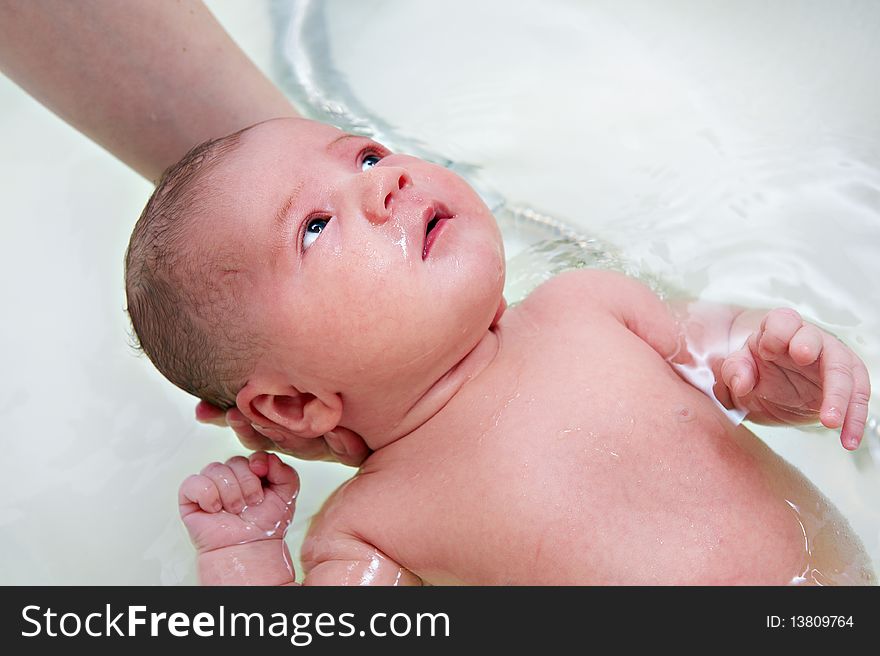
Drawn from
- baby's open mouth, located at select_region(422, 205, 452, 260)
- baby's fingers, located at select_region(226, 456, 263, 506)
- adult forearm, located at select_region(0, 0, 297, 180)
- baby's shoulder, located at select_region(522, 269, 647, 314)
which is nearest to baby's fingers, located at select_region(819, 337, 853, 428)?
baby's shoulder, located at select_region(522, 269, 647, 314)

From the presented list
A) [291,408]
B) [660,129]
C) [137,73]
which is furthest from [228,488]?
[660,129]

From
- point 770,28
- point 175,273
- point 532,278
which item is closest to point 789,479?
point 532,278

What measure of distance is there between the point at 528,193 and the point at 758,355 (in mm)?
710

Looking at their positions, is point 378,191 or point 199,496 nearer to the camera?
point 378,191

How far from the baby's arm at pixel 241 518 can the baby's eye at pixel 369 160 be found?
36 centimetres

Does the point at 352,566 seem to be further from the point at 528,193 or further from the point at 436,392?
the point at 528,193

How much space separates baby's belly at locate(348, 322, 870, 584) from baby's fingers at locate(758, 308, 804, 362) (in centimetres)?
12

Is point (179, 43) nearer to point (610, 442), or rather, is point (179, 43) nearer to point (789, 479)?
point (610, 442)

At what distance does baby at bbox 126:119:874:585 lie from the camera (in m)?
0.99

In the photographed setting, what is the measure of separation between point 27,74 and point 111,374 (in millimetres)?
459

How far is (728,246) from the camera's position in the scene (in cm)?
146

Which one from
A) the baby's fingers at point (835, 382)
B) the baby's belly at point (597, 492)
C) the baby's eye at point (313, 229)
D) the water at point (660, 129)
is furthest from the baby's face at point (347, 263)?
the water at point (660, 129)

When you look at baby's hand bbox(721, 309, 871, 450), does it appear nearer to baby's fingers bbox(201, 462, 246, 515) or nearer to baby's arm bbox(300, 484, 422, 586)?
baby's arm bbox(300, 484, 422, 586)

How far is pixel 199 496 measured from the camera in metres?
1.11
